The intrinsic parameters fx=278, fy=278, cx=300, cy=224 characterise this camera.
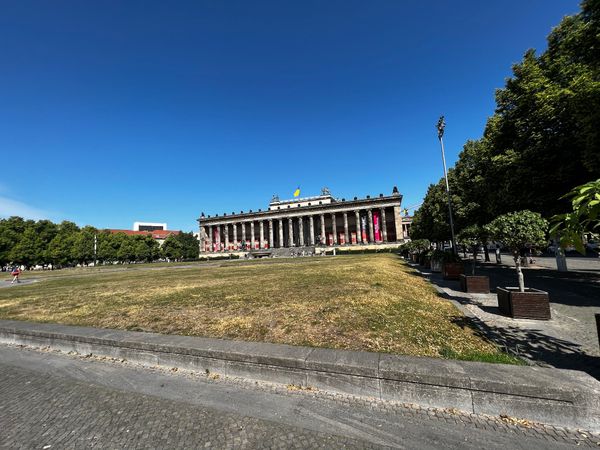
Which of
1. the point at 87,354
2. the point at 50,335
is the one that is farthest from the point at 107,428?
the point at 50,335

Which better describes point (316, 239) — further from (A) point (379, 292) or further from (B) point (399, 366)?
(B) point (399, 366)

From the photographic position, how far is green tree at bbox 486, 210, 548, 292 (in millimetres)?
9000

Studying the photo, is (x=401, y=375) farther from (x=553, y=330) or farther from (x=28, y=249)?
(x=28, y=249)

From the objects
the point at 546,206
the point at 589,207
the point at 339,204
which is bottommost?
the point at 589,207

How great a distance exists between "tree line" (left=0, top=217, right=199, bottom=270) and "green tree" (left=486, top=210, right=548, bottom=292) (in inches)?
3501

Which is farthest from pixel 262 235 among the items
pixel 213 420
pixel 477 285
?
pixel 213 420

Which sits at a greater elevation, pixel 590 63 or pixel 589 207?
pixel 590 63

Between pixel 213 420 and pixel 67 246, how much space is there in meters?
98.1

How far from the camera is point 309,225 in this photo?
93062 millimetres

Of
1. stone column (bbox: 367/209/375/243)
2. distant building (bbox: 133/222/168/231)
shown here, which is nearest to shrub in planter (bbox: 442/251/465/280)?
stone column (bbox: 367/209/375/243)

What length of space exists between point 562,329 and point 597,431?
16.2 feet

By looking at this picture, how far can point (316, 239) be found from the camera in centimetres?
9144

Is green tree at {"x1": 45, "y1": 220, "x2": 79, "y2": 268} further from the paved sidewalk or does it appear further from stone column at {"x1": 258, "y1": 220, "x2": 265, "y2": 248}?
the paved sidewalk

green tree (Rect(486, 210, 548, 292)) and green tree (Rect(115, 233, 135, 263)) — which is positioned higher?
green tree (Rect(115, 233, 135, 263))
